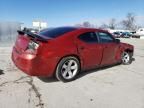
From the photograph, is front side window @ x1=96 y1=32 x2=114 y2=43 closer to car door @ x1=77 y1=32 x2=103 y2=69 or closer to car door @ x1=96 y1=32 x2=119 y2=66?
car door @ x1=96 y1=32 x2=119 y2=66

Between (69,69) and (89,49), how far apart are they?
2.83 feet

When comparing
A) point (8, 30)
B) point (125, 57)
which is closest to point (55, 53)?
point (125, 57)

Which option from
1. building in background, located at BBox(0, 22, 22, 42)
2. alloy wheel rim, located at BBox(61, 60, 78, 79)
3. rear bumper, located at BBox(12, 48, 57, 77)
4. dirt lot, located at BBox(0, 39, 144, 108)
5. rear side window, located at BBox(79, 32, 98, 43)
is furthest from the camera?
building in background, located at BBox(0, 22, 22, 42)

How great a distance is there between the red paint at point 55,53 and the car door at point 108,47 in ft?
0.19

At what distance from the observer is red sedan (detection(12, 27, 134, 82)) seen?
469 cm

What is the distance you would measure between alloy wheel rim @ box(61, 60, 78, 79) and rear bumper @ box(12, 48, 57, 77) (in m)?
0.37

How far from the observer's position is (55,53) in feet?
15.9

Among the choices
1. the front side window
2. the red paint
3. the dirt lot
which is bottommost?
the dirt lot

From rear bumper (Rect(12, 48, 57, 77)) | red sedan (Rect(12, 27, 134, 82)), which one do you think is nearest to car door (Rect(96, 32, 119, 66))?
red sedan (Rect(12, 27, 134, 82))

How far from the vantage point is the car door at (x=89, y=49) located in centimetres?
547

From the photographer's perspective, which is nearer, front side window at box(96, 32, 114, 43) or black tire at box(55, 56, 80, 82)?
black tire at box(55, 56, 80, 82)

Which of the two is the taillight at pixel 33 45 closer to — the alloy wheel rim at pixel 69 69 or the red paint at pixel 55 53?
the red paint at pixel 55 53

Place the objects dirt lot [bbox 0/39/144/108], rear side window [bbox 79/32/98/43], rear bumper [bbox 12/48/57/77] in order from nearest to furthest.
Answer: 1. dirt lot [bbox 0/39/144/108]
2. rear bumper [bbox 12/48/57/77]
3. rear side window [bbox 79/32/98/43]

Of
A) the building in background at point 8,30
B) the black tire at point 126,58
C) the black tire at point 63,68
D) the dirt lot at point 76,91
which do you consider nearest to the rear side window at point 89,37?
the black tire at point 63,68
